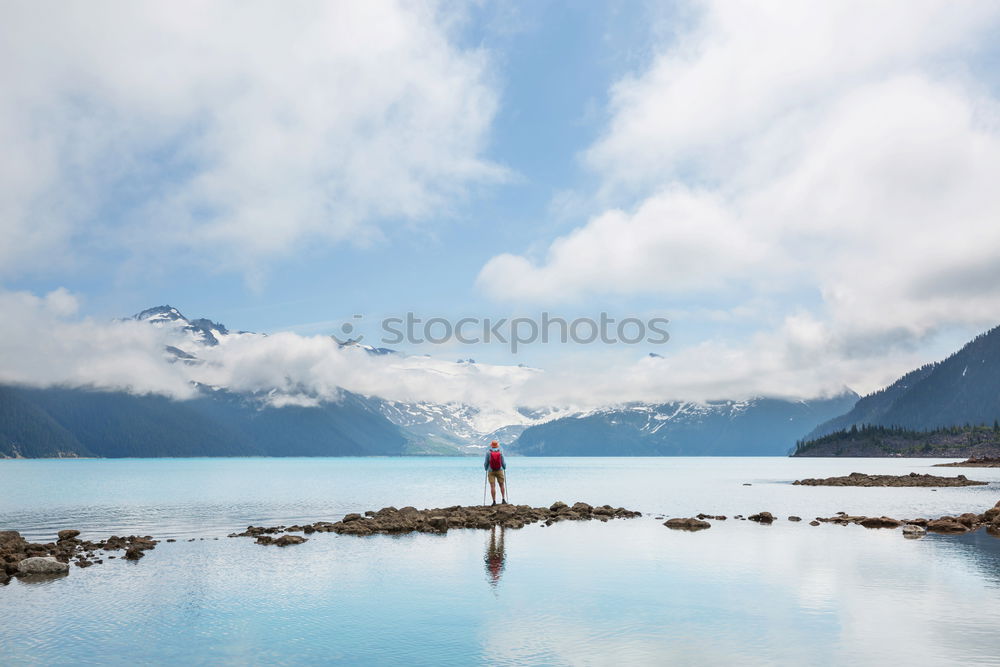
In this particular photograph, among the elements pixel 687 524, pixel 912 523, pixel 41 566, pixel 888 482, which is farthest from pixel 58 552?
pixel 888 482

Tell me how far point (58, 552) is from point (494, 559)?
20610 millimetres

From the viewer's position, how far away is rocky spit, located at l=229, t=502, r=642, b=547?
3997 centimetres

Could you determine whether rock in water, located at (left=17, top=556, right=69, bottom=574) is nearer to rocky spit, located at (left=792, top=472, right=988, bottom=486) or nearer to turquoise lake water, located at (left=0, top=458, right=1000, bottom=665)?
turquoise lake water, located at (left=0, top=458, right=1000, bottom=665)

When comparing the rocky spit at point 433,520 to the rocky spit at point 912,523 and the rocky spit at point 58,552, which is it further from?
the rocky spit at point 912,523

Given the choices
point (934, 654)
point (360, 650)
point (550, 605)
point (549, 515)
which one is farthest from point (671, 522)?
point (360, 650)

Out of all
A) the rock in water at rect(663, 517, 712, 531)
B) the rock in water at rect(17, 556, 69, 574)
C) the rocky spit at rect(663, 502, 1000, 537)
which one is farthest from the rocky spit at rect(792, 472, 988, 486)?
the rock in water at rect(17, 556, 69, 574)

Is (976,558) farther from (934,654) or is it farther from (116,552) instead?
(116,552)

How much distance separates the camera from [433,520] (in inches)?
1618

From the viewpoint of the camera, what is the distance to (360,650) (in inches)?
659

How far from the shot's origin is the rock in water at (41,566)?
1086 inches

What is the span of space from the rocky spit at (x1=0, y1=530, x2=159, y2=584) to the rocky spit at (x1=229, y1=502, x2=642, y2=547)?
5814 mm

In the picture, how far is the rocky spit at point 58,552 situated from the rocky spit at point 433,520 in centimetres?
581

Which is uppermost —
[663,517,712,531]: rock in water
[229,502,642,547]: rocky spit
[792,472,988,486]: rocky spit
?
[229,502,642,547]: rocky spit

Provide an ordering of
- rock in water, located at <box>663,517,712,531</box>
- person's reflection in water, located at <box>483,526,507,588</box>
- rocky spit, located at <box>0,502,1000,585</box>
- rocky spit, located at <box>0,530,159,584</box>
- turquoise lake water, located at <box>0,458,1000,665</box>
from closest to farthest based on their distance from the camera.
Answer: turquoise lake water, located at <box>0,458,1000,665</box>
person's reflection in water, located at <box>483,526,507,588</box>
rocky spit, located at <box>0,530,159,584</box>
rocky spit, located at <box>0,502,1000,585</box>
rock in water, located at <box>663,517,712,531</box>
